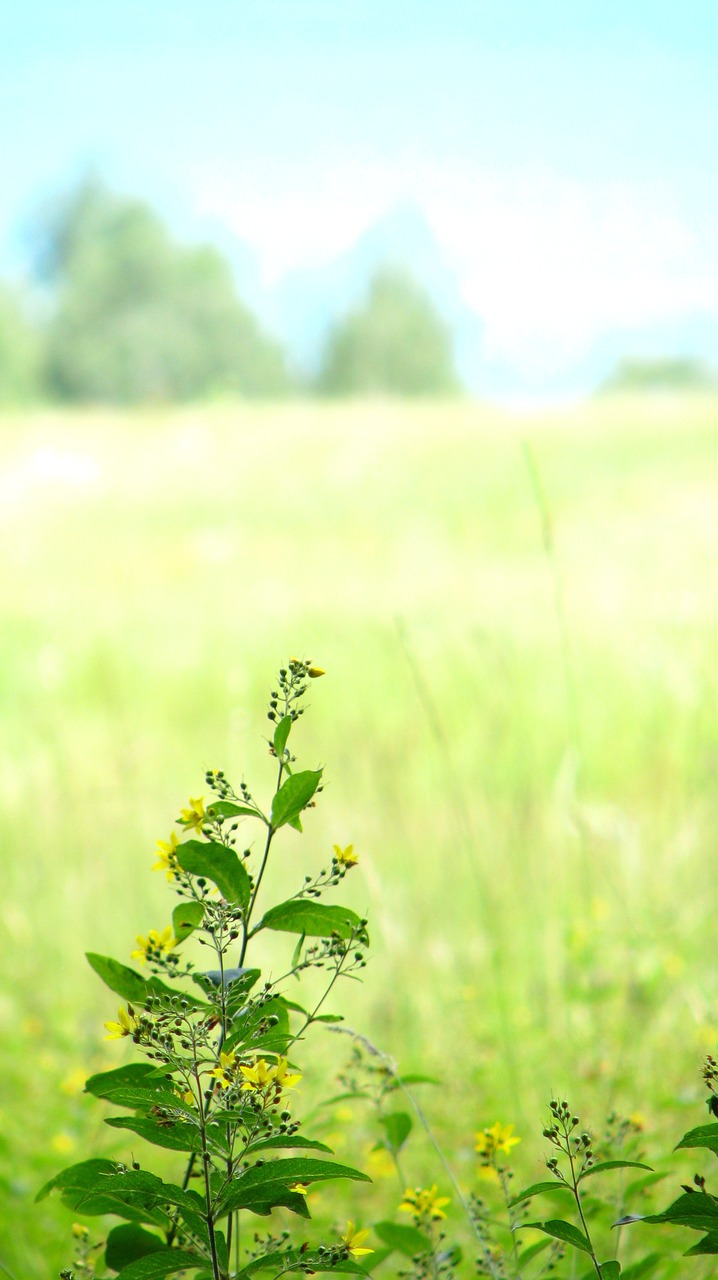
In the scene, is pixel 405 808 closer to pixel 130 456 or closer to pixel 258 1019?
pixel 258 1019

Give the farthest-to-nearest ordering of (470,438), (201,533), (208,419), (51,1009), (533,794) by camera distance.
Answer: (208,419), (470,438), (201,533), (533,794), (51,1009)

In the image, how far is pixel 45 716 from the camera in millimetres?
3549

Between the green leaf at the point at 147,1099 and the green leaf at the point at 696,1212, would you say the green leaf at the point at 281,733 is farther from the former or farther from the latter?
the green leaf at the point at 696,1212

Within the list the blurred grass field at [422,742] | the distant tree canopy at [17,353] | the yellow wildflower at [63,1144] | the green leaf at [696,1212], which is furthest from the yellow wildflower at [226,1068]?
the distant tree canopy at [17,353]

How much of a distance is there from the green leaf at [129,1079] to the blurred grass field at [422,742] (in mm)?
434

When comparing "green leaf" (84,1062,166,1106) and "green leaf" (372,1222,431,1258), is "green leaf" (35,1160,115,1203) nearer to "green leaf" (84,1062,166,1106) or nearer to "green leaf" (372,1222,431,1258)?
"green leaf" (84,1062,166,1106)

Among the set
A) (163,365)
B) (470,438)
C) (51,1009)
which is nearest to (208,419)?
(470,438)

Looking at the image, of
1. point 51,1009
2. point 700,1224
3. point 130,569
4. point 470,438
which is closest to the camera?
point 700,1224

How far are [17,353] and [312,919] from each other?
802 inches

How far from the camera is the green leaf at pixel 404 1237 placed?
657 mm

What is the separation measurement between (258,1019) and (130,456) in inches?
302

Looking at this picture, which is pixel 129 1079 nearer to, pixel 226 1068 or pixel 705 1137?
pixel 226 1068

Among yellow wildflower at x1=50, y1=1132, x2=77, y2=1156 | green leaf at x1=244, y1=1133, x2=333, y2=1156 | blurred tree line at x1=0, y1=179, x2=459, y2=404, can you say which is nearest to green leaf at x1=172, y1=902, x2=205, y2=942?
green leaf at x1=244, y1=1133, x2=333, y2=1156

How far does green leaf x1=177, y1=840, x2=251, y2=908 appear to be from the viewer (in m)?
0.56
